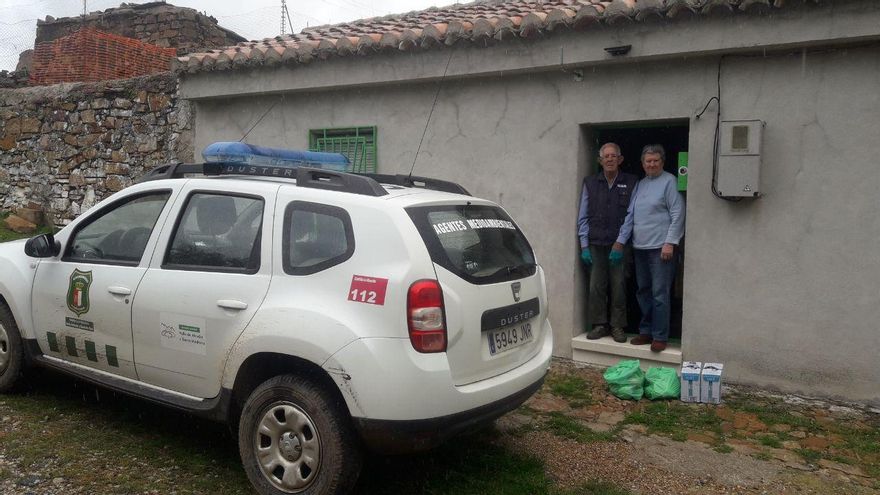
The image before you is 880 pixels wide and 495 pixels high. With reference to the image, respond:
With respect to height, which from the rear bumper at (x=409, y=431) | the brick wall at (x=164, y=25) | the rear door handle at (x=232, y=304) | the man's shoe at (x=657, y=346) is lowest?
the man's shoe at (x=657, y=346)

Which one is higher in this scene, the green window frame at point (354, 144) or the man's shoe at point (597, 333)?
the green window frame at point (354, 144)

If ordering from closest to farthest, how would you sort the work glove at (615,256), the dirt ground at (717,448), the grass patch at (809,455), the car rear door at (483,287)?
the car rear door at (483,287) → the dirt ground at (717,448) → the grass patch at (809,455) → the work glove at (615,256)

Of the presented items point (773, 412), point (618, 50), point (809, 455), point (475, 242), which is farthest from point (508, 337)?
point (618, 50)

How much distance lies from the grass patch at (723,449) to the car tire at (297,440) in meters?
2.43

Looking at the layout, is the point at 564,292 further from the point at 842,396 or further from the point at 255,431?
the point at 255,431

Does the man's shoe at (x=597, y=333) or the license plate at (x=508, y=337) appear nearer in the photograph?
the license plate at (x=508, y=337)

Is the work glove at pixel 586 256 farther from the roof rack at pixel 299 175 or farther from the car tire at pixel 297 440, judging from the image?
the car tire at pixel 297 440

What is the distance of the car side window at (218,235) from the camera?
3699 millimetres

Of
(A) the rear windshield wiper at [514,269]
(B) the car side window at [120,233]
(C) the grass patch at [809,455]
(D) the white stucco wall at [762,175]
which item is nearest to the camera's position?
(A) the rear windshield wiper at [514,269]

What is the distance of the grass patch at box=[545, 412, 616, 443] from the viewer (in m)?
4.60

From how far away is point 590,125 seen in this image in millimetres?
6355

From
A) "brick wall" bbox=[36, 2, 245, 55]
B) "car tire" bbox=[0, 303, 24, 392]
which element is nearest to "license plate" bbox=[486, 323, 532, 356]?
"car tire" bbox=[0, 303, 24, 392]

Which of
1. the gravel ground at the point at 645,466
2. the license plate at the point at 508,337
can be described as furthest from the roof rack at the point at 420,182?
the gravel ground at the point at 645,466

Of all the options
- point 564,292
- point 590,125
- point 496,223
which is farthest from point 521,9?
point 496,223
